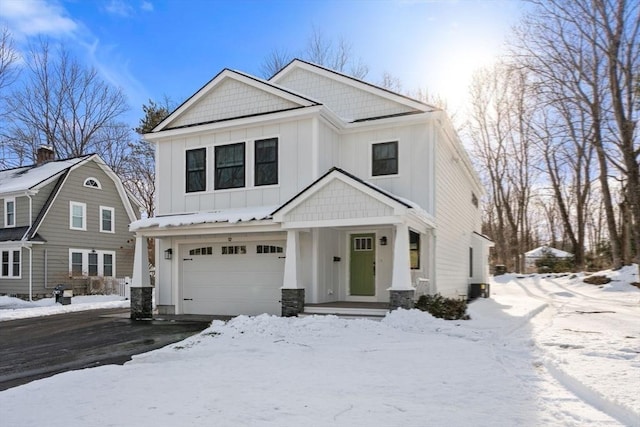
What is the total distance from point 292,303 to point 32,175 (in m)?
18.2

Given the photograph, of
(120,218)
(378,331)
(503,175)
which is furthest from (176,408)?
(503,175)

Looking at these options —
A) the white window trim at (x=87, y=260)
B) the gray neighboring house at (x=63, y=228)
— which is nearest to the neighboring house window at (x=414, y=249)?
the gray neighboring house at (x=63, y=228)

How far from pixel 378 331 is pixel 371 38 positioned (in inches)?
445

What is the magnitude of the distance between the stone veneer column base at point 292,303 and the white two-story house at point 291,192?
0.02 m

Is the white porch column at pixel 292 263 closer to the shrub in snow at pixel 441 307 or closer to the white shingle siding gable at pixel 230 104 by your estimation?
the shrub in snow at pixel 441 307

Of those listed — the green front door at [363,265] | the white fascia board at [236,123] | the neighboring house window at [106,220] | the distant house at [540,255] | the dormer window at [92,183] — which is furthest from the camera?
the distant house at [540,255]

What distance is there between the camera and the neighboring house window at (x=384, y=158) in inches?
524

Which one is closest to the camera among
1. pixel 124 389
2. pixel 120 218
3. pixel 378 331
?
pixel 124 389

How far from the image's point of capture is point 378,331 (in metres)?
9.31

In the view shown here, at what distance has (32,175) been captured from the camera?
23547mm

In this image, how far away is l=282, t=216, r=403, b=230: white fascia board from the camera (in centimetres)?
1073

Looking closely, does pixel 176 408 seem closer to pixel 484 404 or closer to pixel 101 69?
pixel 484 404

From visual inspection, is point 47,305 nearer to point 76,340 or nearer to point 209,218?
point 76,340

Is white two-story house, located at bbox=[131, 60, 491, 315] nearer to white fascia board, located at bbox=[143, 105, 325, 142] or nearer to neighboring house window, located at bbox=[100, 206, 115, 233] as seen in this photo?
white fascia board, located at bbox=[143, 105, 325, 142]
